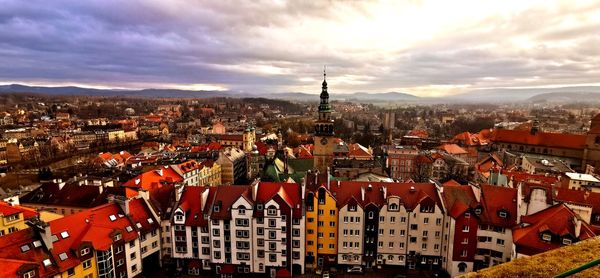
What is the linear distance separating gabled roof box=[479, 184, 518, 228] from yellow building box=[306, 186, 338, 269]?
59.0 ft

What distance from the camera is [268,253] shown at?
4047 centimetres

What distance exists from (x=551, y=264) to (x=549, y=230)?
2605cm

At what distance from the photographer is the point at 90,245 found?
33.0 metres

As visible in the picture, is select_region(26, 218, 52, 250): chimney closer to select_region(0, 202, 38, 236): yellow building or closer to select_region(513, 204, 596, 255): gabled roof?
select_region(0, 202, 38, 236): yellow building

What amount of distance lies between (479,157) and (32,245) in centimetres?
11331

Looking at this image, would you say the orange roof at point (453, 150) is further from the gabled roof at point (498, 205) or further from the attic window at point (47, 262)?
the attic window at point (47, 262)

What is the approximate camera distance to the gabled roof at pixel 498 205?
38062mm

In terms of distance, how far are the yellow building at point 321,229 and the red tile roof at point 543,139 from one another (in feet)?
293

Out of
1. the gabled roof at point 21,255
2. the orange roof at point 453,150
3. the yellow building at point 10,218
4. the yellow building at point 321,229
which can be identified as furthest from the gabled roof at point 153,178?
the orange roof at point 453,150

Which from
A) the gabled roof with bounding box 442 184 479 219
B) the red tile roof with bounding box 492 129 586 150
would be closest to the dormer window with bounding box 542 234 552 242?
the gabled roof with bounding box 442 184 479 219

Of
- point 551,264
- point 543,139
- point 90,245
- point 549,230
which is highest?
point 551,264

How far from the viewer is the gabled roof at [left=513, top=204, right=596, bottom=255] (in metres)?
32.0

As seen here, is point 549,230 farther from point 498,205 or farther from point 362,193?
point 362,193

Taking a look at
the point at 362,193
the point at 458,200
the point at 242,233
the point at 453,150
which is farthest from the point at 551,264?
the point at 453,150
